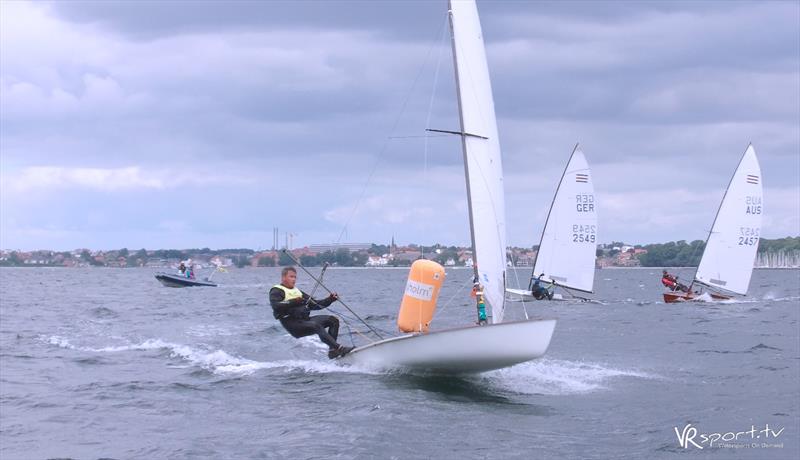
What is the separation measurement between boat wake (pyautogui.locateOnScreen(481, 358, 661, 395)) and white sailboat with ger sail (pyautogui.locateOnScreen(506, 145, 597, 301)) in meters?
21.6

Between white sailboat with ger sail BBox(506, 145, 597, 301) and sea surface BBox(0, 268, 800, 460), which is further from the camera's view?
Answer: white sailboat with ger sail BBox(506, 145, 597, 301)

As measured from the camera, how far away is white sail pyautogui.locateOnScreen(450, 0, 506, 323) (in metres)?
14.5

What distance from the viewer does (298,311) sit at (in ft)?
48.7

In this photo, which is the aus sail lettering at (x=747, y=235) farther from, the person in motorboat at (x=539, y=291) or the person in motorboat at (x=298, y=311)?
the person in motorboat at (x=298, y=311)

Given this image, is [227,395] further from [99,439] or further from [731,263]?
[731,263]

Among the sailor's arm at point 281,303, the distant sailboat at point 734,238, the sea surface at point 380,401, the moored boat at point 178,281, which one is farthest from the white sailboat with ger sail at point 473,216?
the moored boat at point 178,281

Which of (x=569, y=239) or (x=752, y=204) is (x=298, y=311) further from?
(x=752, y=204)

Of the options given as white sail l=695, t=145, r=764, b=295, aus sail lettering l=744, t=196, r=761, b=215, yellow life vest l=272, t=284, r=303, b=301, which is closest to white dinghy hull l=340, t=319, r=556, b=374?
yellow life vest l=272, t=284, r=303, b=301

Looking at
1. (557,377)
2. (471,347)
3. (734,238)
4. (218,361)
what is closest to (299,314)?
(471,347)

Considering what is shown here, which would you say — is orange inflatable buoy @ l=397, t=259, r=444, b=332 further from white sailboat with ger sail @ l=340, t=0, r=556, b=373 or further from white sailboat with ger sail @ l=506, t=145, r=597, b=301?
white sailboat with ger sail @ l=506, t=145, r=597, b=301

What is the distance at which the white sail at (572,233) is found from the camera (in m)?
37.9

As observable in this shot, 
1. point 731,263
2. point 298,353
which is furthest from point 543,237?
point 298,353

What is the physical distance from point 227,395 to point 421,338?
106 inches

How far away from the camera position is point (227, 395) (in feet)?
44.2
